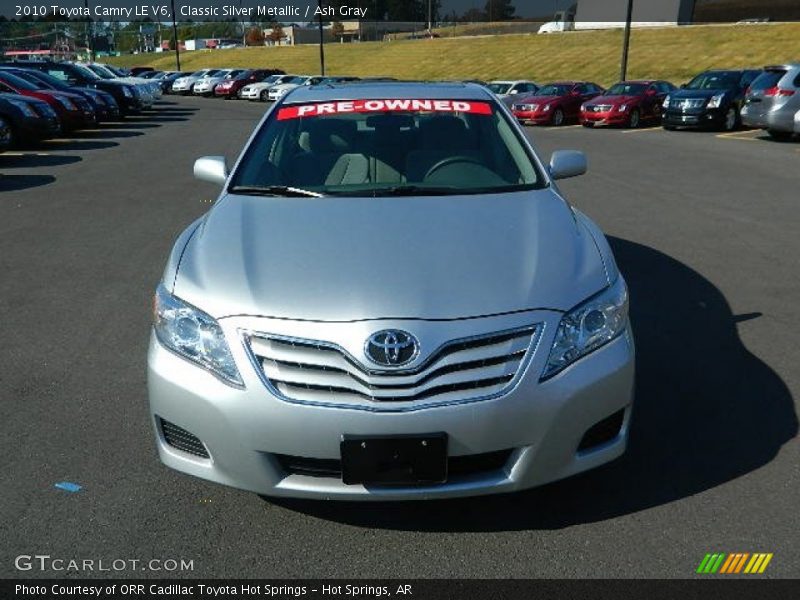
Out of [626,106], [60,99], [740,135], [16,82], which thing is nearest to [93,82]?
[16,82]

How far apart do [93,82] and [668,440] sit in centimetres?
2546

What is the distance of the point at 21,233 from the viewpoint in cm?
818

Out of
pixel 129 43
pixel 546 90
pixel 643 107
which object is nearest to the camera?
pixel 643 107

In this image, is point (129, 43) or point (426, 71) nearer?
point (426, 71)

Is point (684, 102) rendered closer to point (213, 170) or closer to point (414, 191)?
point (213, 170)

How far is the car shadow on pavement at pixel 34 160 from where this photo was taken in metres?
13.9

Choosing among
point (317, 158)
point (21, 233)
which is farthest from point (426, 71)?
point (317, 158)

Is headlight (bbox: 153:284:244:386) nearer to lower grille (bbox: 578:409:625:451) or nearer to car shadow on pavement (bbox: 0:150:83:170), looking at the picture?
lower grille (bbox: 578:409:625:451)

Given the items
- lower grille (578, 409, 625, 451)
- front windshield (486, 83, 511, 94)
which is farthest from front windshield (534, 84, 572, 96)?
lower grille (578, 409, 625, 451)

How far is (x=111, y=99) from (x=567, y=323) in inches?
887

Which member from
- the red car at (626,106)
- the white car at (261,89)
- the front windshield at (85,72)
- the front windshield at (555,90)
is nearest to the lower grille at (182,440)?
the red car at (626,106)

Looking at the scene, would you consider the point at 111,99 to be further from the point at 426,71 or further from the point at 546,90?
the point at 426,71

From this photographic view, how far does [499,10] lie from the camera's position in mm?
133750

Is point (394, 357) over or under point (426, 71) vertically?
over
